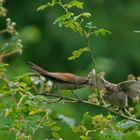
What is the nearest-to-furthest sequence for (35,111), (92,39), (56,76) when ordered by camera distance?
(56,76) < (35,111) < (92,39)

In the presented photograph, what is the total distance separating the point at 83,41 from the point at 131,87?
6.63 m

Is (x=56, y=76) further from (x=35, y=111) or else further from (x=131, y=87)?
(x=131, y=87)

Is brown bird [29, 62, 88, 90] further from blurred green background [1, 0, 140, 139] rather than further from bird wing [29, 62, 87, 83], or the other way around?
blurred green background [1, 0, 140, 139]

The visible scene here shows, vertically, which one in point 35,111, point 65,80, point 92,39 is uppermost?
point 92,39

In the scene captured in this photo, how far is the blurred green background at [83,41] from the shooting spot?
10.8 metres

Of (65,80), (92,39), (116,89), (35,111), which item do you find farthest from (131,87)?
(92,39)

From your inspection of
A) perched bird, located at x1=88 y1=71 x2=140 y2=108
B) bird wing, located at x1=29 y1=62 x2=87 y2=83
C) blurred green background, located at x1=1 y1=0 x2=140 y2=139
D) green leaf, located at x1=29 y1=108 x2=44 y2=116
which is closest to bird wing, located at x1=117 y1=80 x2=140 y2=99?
perched bird, located at x1=88 y1=71 x2=140 y2=108

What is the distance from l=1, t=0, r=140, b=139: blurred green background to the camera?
427 inches

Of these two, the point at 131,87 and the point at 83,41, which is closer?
the point at 131,87

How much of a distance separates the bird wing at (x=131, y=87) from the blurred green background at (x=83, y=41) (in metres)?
5.99

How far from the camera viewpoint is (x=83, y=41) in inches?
430

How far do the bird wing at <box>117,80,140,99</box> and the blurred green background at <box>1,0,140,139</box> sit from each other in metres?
Result: 5.99

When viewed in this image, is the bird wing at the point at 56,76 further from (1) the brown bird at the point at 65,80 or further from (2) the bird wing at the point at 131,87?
(2) the bird wing at the point at 131,87

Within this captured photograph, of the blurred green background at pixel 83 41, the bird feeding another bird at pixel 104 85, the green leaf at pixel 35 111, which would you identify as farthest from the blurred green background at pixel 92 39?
the bird feeding another bird at pixel 104 85
